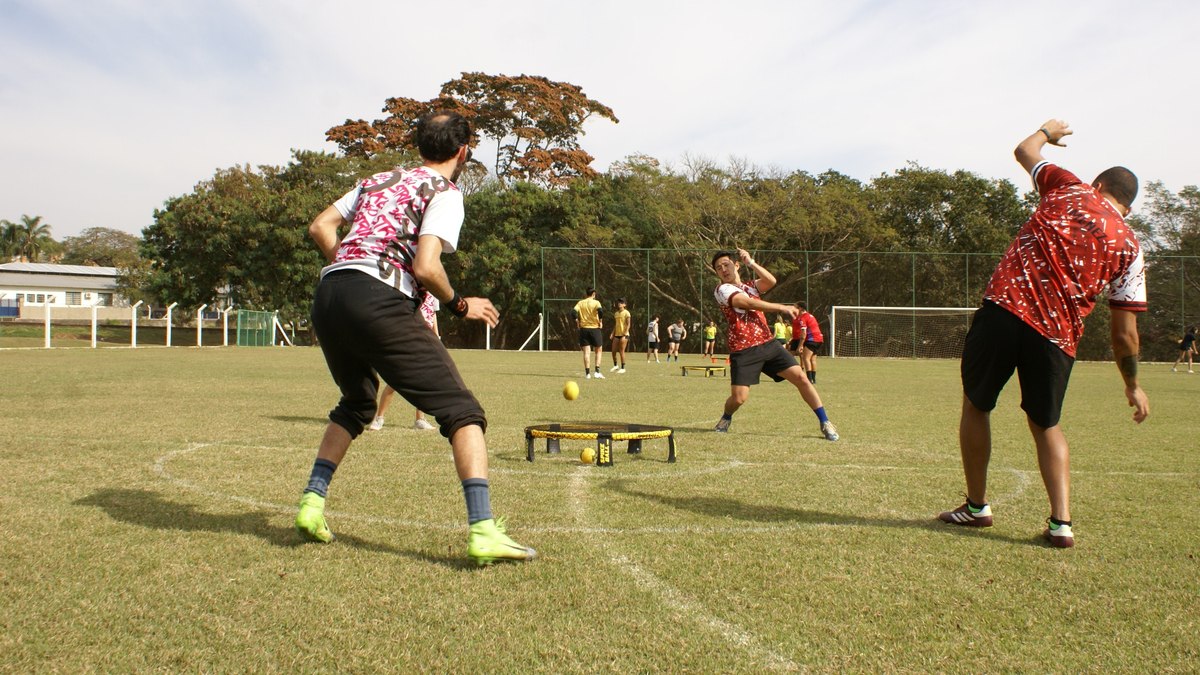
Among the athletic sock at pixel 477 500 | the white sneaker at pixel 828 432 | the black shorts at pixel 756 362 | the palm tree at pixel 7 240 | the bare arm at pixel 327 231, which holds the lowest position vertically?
the white sneaker at pixel 828 432

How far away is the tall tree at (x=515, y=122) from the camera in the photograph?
50812mm

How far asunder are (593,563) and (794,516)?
157 centimetres

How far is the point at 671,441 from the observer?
6926 millimetres

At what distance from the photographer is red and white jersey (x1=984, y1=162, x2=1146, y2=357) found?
14.1 feet

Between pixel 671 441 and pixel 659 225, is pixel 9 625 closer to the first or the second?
pixel 671 441

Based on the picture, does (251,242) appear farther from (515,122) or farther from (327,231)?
(327,231)

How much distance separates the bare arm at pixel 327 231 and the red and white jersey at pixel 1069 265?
317 cm

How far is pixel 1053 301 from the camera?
4.32 metres

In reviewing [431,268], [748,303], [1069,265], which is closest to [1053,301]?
[1069,265]

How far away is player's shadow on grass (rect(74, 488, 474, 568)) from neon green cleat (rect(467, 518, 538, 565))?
3.5 inches

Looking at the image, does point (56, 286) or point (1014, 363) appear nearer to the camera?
point (1014, 363)

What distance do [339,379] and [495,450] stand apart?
3.32 metres

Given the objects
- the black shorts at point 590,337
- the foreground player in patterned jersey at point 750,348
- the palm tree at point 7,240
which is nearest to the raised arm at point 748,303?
the foreground player in patterned jersey at point 750,348

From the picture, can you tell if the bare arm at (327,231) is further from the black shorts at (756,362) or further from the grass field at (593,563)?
the black shorts at (756,362)
